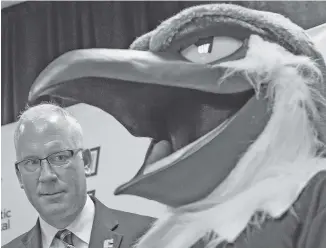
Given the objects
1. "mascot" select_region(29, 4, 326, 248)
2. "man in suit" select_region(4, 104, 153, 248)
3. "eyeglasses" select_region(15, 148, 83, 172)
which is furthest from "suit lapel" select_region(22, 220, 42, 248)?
"mascot" select_region(29, 4, 326, 248)

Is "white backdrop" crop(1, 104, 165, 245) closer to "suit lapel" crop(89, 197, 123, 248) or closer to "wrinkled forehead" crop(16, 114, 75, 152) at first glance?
"suit lapel" crop(89, 197, 123, 248)

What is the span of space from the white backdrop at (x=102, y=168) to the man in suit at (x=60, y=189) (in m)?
0.46

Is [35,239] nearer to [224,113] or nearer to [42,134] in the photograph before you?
[42,134]

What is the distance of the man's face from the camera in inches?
27.6

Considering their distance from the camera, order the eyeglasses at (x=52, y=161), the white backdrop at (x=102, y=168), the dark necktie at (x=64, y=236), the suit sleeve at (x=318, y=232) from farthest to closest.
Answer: the white backdrop at (x=102, y=168), the dark necktie at (x=64, y=236), the eyeglasses at (x=52, y=161), the suit sleeve at (x=318, y=232)

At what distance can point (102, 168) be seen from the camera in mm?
1577

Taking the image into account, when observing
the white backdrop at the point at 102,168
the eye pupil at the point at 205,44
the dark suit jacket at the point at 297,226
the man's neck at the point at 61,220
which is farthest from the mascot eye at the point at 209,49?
the white backdrop at the point at 102,168

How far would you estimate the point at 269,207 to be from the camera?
22.2 inches

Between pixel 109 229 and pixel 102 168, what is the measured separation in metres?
0.70

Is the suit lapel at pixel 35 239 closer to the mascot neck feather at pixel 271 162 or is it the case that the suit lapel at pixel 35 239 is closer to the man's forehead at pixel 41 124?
the man's forehead at pixel 41 124

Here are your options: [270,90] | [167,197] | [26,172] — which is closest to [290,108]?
[270,90]

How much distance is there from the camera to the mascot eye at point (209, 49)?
608 mm

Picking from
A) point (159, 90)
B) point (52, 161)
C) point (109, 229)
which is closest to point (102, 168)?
point (109, 229)

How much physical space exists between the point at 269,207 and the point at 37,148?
27 cm
